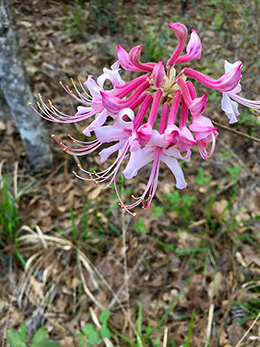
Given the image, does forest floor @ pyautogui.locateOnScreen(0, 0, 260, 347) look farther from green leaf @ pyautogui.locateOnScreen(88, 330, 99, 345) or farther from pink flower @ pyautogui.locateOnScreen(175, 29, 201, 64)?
pink flower @ pyautogui.locateOnScreen(175, 29, 201, 64)

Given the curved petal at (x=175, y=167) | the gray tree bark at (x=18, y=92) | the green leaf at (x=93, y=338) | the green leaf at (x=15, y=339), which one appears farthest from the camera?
the gray tree bark at (x=18, y=92)

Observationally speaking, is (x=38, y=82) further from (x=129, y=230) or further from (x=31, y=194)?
(x=129, y=230)

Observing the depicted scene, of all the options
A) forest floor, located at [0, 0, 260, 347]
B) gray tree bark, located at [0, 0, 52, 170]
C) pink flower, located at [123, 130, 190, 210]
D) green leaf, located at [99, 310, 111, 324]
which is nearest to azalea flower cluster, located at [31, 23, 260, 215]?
pink flower, located at [123, 130, 190, 210]

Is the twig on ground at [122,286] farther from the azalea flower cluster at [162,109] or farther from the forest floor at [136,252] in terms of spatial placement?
the azalea flower cluster at [162,109]

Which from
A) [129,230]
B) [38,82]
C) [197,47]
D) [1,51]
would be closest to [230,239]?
[129,230]

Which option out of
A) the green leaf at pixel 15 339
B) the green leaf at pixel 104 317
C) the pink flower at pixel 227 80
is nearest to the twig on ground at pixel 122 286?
the green leaf at pixel 104 317
